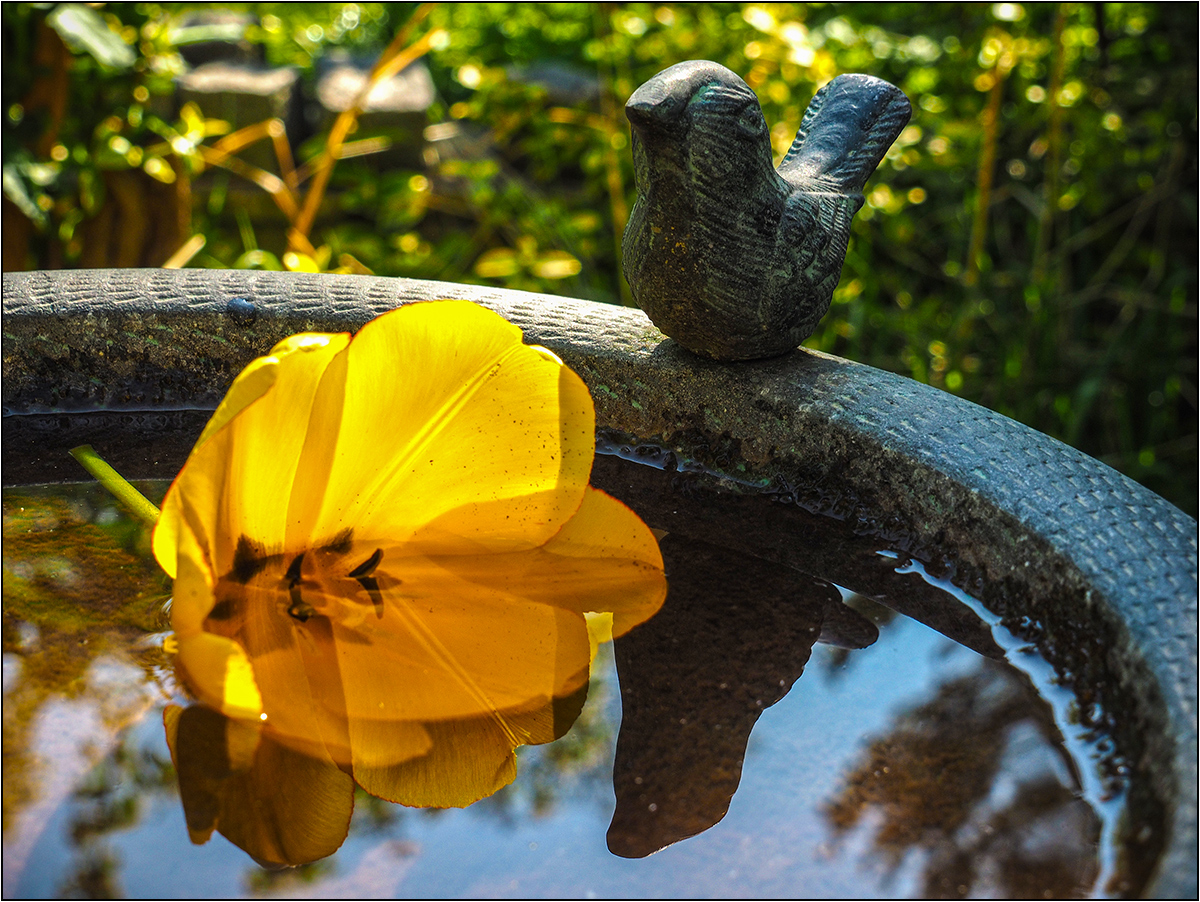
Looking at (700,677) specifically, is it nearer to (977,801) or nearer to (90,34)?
(977,801)

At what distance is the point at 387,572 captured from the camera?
64 cm

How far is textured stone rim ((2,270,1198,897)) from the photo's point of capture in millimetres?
539

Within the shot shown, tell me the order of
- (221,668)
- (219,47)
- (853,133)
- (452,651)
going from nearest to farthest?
1. (221,668)
2. (452,651)
3. (853,133)
4. (219,47)

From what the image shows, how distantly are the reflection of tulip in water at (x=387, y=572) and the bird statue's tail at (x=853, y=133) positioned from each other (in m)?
0.40

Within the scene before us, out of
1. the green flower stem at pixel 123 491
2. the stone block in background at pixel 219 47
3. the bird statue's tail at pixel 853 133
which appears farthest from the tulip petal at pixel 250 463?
the stone block in background at pixel 219 47

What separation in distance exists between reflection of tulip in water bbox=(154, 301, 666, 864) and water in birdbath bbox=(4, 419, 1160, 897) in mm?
19

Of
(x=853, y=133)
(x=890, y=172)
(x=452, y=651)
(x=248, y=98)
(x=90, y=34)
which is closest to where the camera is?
(x=452, y=651)

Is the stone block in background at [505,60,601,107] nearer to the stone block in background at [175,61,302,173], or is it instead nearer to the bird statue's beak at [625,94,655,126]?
the stone block in background at [175,61,302,173]

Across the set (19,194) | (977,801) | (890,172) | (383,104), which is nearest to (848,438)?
(977,801)

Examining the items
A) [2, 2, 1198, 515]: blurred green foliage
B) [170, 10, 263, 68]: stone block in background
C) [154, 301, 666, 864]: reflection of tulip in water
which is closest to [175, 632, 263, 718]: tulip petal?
[154, 301, 666, 864]: reflection of tulip in water

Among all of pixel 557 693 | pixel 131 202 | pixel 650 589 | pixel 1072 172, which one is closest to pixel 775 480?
pixel 650 589

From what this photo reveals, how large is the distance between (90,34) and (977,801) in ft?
5.66

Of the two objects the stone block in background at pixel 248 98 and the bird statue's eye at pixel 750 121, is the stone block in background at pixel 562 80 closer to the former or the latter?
the stone block in background at pixel 248 98

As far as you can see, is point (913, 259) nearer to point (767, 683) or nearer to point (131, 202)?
point (131, 202)
